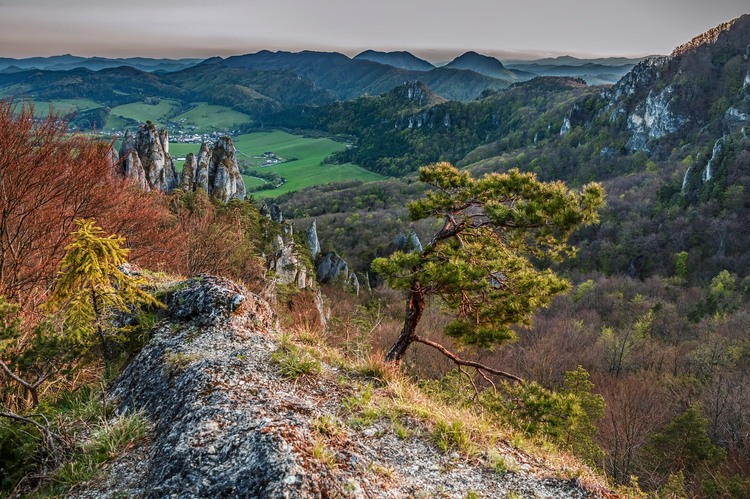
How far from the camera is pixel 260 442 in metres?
4.46

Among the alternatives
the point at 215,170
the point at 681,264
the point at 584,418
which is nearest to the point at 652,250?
the point at 681,264

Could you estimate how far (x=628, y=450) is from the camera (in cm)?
2042

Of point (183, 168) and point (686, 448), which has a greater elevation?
point (183, 168)

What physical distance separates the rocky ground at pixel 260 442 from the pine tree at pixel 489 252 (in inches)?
150

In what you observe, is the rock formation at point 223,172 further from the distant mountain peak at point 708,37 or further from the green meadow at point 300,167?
the distant mountain peak at point 708,37

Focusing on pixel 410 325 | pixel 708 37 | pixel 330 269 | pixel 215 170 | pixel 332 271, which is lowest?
pixel 332 271

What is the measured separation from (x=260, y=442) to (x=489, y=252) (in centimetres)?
721

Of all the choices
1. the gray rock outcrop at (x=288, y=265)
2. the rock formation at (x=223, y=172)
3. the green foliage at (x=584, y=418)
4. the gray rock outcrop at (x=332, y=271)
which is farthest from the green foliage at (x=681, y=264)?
the rock formation at (x=223, y=172)

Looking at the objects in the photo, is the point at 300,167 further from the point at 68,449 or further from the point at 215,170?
the point at 68,449

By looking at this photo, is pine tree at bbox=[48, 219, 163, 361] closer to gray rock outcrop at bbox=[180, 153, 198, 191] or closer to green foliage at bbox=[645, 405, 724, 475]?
green foliage at bbox=[645, 405, 724, 475]

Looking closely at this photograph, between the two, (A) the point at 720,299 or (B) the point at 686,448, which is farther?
(A) the point at 720,299

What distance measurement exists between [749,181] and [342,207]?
79.9 metres

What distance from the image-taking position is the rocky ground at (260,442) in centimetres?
421

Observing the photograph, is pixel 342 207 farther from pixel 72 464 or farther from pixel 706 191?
pixel 72 464
